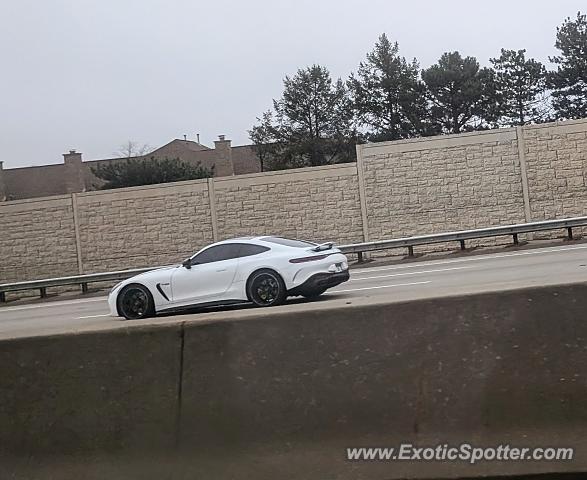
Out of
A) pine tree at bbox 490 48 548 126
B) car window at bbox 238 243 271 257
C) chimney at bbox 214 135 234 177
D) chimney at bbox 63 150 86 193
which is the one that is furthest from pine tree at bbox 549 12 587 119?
car window at bbox 238 243 271 257

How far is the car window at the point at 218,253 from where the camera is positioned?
14.9 meters

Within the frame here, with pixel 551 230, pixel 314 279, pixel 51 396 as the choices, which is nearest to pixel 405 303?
pixel 51 396

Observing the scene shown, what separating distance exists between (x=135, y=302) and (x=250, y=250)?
2.53m

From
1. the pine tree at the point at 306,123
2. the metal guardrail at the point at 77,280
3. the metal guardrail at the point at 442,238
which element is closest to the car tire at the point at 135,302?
the metal guardrail at the point at 442,238

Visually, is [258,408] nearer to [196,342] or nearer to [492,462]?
[196,342]

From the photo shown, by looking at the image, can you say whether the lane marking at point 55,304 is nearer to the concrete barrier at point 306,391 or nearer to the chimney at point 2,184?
the concrete barrier at point 306,391

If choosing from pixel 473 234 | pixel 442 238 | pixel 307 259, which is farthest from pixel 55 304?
pixel 473 234

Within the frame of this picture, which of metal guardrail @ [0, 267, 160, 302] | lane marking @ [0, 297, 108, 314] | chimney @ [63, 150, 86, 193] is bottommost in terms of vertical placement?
lane marking @ [0, 297, 108, 314]

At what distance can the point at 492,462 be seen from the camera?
15.0ft

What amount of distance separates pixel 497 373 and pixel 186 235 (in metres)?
26.4

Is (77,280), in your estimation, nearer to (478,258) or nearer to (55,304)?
(55,304)

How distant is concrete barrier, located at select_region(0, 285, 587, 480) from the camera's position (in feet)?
15.4

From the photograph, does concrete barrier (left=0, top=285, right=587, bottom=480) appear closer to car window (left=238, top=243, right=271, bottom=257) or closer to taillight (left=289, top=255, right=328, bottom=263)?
taillight (left=289, top=255, right=328, bottom=263)

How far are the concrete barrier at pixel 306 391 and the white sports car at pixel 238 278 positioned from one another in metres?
9.29
